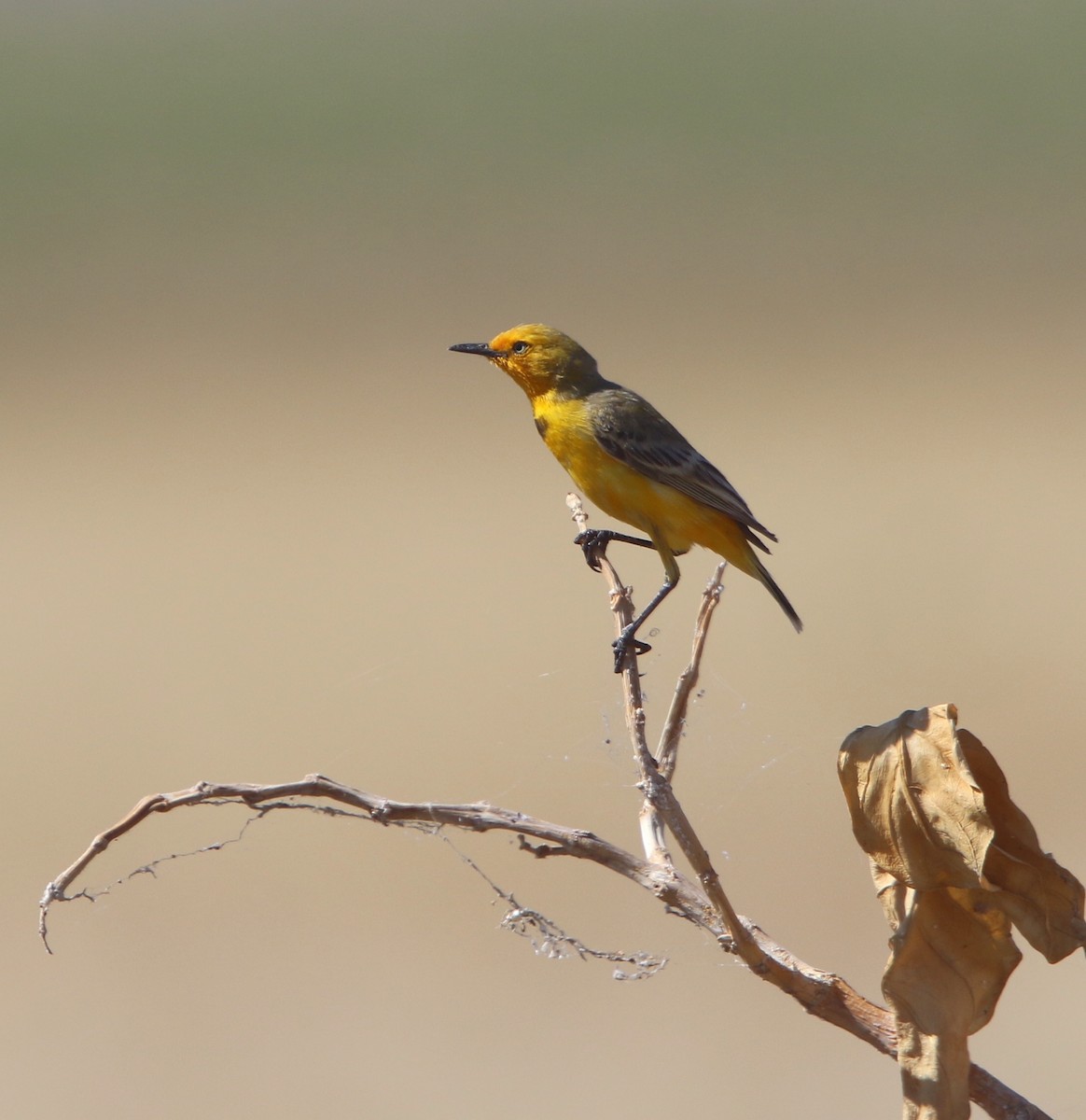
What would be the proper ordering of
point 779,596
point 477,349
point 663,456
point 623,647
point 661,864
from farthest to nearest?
1. point 477,349
2. point 663,456
3. point 779,596
4. point 623,647
5. point 661,864

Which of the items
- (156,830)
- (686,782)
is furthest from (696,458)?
(156,830)

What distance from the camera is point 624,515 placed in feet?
14.8

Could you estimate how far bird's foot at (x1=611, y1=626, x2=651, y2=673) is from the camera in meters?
2.05

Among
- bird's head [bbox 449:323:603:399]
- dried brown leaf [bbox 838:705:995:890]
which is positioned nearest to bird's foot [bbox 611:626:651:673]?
dried brown leaf [bbox 838:705:995:890]

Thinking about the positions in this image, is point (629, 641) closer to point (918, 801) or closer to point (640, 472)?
point (918, 801)

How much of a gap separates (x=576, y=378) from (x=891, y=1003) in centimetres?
375

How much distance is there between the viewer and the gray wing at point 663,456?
4473 millimetres

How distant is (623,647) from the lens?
6.73 feet

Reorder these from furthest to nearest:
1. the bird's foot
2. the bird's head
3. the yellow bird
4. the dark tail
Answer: the bird's head → the yellow bird → the dark tail → the bird's foot

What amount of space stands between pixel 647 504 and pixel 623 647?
96.9 inches

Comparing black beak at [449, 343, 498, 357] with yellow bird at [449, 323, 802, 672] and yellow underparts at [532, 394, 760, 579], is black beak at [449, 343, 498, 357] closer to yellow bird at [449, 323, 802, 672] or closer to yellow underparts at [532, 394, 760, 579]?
yellow bird at [449, 323, 802, 672]

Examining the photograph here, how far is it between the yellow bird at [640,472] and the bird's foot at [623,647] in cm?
67

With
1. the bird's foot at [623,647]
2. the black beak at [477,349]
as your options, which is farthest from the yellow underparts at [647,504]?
the bird's foot at [623,647]

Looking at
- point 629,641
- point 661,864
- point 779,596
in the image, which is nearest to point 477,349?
point 779,596
